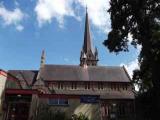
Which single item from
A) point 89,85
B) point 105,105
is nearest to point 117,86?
point 89,85

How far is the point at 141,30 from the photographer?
23.8 m

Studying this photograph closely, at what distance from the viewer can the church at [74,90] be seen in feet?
66.3

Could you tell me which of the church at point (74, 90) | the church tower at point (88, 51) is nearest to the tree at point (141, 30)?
the church at point (74, 90)

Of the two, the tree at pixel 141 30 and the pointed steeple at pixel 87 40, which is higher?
the pointed steeple at pixel 87 40

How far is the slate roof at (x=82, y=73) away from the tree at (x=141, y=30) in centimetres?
2108

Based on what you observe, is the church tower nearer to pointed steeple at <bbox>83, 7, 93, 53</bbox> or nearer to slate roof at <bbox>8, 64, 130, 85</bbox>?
pointed steeple at <bbox>83, 7, 93, 53</bbox>

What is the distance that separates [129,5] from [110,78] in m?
25.6

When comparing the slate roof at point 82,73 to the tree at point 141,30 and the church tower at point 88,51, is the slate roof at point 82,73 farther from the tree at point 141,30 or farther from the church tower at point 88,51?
the tree at point 141,30

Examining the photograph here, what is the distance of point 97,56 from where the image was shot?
65188 millimetres

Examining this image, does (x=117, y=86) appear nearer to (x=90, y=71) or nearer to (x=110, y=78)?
(x=110, y=78)

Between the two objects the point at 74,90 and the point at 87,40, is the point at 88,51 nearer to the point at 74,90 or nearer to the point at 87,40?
the point at 87,40

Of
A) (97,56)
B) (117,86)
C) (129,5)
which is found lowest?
(117,86)

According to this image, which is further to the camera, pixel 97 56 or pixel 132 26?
pixel 97 56

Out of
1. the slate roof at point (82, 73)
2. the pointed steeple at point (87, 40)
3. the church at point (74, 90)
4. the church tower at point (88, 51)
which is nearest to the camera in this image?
the church at point (74, 90)
